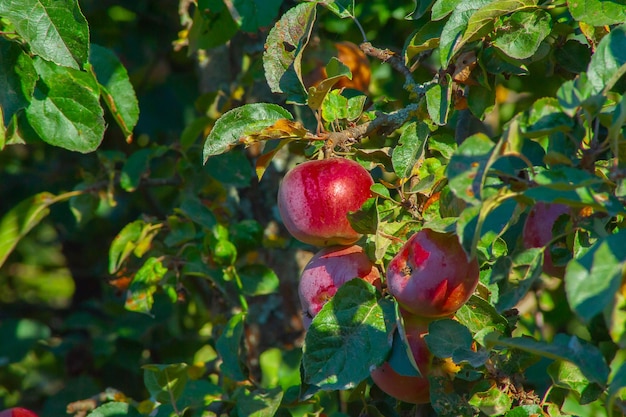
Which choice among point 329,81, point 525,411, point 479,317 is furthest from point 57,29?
point 525,411

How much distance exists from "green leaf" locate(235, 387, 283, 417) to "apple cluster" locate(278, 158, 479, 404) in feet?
0.45

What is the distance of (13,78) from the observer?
3.59 ft

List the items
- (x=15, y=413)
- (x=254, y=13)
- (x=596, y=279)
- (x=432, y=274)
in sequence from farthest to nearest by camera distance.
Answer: (x=254, y=13) < (x=15, y=413) < (x=432, y=274) < (x=596, y=279)

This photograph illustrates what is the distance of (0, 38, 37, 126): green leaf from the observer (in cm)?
109

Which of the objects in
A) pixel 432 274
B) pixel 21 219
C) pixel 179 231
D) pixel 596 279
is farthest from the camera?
pixel 21 219

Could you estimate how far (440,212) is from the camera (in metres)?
0.98

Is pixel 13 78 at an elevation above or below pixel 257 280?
above

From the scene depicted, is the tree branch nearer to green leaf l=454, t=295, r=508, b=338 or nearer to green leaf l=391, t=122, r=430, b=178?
green leaf l=391, t=122, r=430, b=178

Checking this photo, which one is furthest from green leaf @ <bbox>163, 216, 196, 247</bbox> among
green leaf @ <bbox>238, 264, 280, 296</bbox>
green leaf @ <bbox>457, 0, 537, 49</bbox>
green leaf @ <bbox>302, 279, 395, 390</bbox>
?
green leaf @ <bbox>457, 0, 537, 49</bbox>

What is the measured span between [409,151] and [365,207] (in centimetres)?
13

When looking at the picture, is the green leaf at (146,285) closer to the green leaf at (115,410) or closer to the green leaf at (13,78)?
the green leaf at (115,410)

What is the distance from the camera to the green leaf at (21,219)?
5.23ft

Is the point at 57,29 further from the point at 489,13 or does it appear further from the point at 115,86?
the point at 489,13

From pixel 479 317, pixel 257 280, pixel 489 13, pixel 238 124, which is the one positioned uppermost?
pixel 489 13
